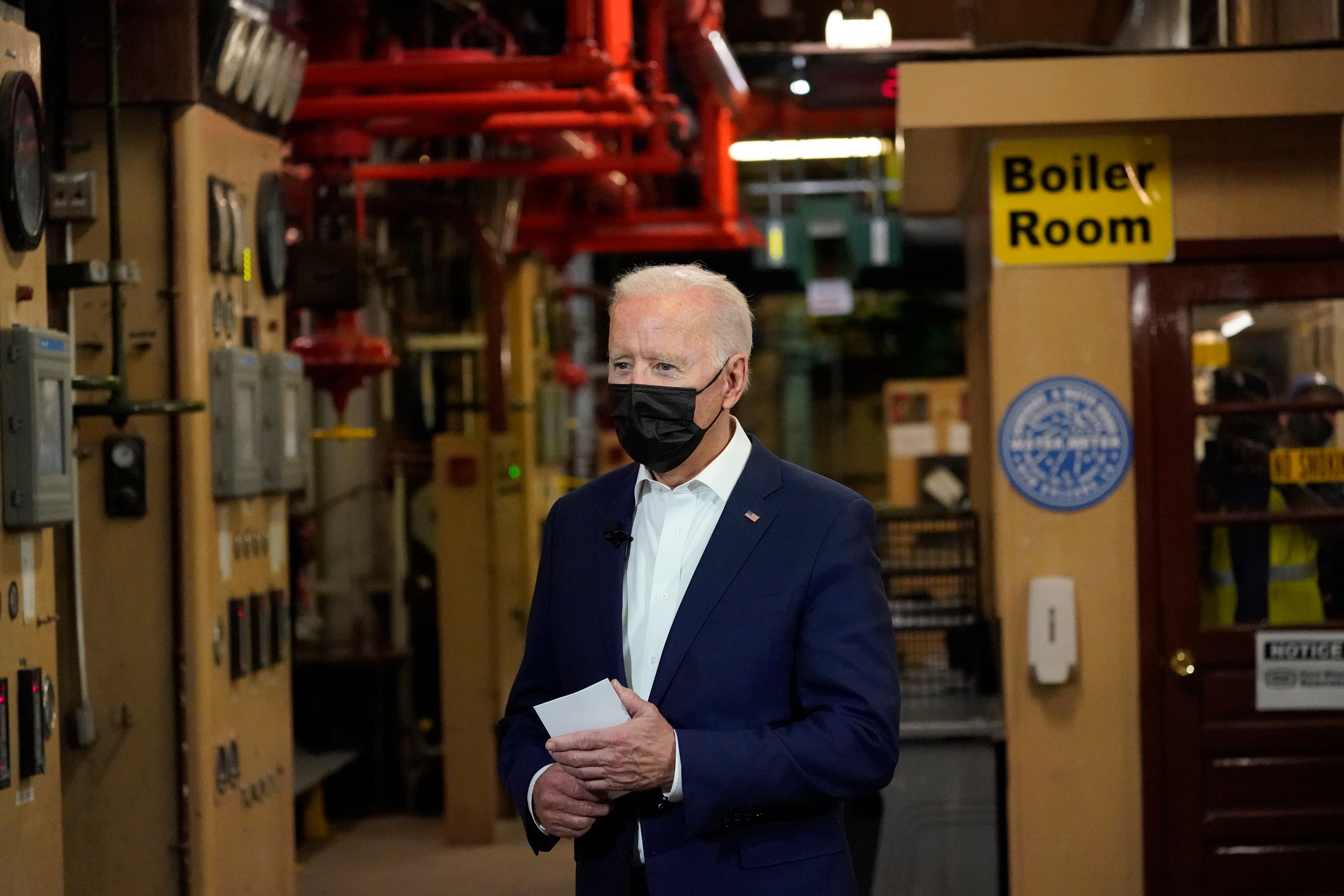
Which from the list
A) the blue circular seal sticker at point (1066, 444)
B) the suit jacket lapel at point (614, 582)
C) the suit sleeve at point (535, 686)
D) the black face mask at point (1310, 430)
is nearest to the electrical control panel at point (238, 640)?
the suit sleeve at point (535, 686)

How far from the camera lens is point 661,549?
2516 mm

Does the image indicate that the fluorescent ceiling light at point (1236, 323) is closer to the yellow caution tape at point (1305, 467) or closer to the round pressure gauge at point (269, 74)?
the yellow caution tape at point (1305, 467)

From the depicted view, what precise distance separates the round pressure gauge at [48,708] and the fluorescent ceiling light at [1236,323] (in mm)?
3275

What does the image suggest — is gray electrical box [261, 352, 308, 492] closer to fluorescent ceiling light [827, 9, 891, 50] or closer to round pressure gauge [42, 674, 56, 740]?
round pressure gauge [42, 674, 56, 740]

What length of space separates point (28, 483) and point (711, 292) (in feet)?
5.50

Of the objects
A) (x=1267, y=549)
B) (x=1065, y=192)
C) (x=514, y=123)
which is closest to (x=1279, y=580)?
(x=1267, y=549)

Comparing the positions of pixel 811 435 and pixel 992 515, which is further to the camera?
pixel 811 435

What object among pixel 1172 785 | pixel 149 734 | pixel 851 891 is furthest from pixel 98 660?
pixel 1172 785

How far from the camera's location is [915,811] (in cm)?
473

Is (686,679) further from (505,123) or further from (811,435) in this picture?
(811,435)

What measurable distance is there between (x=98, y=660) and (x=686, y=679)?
2672mm

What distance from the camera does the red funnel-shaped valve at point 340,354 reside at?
616 cm

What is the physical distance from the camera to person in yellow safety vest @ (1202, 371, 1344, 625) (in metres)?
4.43

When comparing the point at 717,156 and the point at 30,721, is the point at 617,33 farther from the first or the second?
the point at 30,721
